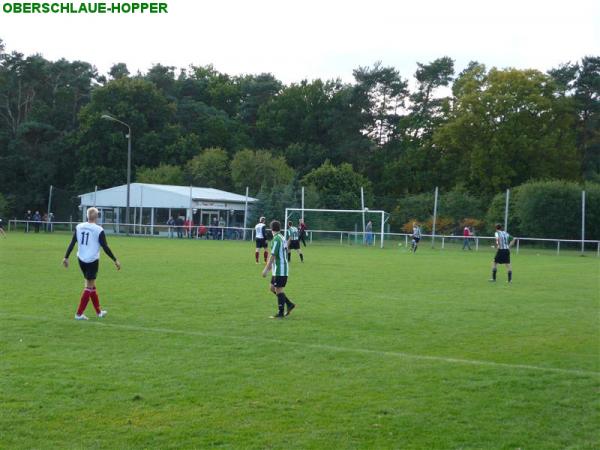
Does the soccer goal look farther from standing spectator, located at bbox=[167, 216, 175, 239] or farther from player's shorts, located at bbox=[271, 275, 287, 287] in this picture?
player's shorts, located at bbox=[271, 275, 287, 287]

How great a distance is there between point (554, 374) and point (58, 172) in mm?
68970

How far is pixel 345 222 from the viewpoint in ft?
148

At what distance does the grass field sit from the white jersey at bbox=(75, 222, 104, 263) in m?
1.02

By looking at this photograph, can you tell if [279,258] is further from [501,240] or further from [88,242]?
[501,240]

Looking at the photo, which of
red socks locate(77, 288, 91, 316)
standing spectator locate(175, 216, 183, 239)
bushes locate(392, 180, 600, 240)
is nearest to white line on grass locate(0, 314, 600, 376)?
red socks locate(77, 288, 91, 316)

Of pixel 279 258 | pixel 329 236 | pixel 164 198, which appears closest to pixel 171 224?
pixel 164 198

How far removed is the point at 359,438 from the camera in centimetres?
619

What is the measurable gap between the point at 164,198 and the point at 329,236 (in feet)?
45.1

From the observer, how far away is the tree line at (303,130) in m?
59.8

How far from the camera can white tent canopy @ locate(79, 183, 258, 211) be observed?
5159 centimetres

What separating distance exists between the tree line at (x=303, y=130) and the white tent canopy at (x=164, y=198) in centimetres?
333

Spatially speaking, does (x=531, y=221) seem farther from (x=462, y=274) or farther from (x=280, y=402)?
(x=280, y=402)

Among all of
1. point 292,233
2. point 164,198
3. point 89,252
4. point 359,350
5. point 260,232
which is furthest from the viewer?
point 164,198

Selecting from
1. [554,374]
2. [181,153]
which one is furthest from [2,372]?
[181,153]
